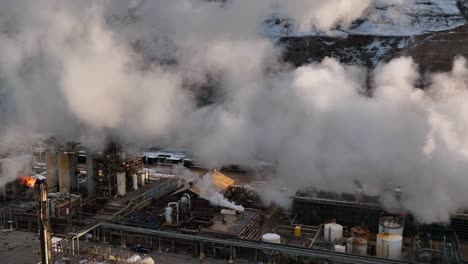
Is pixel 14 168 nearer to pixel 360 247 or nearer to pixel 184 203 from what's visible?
pixel 184 203

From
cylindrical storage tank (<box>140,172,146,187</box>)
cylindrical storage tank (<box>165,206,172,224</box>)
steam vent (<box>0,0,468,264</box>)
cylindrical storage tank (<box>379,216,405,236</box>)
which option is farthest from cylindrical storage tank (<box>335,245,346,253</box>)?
cylindrical storage tank (<box>140,172,146,187</box>)

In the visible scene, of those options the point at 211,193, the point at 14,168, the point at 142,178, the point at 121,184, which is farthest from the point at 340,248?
the point at 14,168

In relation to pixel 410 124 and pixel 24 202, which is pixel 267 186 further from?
pixel 24 202

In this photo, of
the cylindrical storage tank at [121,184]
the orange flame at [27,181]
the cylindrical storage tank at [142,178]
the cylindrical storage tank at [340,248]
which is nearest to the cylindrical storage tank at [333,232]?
the cylindrical storage tank at [340,248]

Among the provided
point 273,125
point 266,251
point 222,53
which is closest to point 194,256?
point 266,251

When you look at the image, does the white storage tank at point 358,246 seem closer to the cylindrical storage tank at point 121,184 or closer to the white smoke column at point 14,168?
the cylindrical storage tank at point 121,184

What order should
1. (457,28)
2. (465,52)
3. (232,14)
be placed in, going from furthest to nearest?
(457,28) → (465,52) → (232,14)
